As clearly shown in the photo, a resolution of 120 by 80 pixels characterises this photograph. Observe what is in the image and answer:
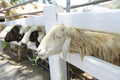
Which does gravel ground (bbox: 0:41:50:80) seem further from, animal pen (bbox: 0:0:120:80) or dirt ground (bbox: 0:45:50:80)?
animal pen (bbox: 0:0:120:80)

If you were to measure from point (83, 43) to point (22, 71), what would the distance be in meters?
2.14

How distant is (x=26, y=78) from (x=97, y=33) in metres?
1.84

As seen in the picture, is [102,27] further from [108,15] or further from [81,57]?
[81,57]

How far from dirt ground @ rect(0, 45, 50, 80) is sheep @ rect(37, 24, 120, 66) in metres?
1.47

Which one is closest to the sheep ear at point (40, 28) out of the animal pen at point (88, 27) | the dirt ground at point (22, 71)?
the animal pen at point (88, 27)

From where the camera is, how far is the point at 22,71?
3.62m

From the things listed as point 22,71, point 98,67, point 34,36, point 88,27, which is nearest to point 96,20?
point 88,27

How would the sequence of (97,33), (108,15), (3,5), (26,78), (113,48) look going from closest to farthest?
1. (108,15)
2. (113,48)
3. (97,33)
4. (26,78)
5. (3,5)

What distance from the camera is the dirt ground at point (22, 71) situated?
332cm

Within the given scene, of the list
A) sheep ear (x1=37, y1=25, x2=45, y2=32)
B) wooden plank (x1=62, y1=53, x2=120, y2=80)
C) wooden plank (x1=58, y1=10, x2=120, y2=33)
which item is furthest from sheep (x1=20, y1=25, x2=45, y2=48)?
wooden plank (x1=62, y1=53, x2=120, y2=80)

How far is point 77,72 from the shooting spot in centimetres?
297

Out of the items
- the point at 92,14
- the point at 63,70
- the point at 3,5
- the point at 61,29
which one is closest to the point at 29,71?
the point at 63,70

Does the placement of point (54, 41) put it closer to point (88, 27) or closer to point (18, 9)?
point (88, 27)

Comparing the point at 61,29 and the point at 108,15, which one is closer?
the point at 108,15
